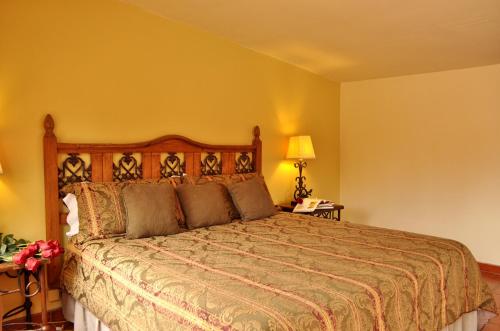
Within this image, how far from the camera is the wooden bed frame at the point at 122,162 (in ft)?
8.20

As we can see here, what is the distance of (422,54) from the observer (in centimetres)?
364

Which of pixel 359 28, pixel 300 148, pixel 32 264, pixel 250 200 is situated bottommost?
pixel 32 264

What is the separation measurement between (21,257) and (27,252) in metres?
0.04

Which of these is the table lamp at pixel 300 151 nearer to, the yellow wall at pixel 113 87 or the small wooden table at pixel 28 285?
the yellow wall at pixel 113 87

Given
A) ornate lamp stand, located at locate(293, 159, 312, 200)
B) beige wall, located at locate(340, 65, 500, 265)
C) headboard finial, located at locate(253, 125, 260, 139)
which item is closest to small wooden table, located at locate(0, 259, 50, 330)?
headboard finial, located at locate(253, 125, 260, 139)

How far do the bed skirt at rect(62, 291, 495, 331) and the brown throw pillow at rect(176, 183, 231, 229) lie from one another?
0.87 m

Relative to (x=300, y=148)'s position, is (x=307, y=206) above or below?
below

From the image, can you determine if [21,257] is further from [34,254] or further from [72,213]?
[72,213]

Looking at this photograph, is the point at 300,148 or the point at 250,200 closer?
the point at 250,200

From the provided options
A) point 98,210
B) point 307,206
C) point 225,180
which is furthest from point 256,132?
point 98,210

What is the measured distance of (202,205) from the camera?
280cm

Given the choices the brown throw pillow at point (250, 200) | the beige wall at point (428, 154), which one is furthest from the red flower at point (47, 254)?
the beige wall at point (428, 154)

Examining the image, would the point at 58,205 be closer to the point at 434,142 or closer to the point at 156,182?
the point at 156,182

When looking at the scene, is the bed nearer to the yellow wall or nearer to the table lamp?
the yellow wall
